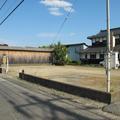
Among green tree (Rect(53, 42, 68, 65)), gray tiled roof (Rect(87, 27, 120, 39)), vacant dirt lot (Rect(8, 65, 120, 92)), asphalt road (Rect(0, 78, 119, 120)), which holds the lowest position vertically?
asphalt road (Rect(0, 78, 119, 120))

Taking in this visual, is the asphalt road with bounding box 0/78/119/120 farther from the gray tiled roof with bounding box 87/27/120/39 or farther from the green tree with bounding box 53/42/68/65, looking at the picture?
the green tree with bounding box 53/42/68/65

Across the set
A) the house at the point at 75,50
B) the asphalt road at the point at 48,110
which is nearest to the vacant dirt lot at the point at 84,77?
the asphalt road at the point at 48,110

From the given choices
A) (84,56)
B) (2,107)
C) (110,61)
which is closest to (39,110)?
(2,107)

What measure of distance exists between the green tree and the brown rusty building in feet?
5.72

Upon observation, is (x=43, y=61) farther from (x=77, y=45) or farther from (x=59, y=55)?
(x=77, y=45)

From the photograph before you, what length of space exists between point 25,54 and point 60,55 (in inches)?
272

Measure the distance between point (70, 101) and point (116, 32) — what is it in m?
47.0

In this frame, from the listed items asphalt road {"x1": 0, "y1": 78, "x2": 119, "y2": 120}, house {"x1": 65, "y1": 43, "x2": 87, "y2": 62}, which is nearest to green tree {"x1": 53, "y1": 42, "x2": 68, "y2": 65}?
house {"x1": 65, "y1": 43, "x2": 87, "y2": 62}

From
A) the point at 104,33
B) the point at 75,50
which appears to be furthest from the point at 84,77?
the point at 75,50

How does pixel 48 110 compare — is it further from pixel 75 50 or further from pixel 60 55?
pixel 75 50

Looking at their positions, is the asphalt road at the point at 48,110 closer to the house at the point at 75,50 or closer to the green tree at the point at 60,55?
the green tree at the point at 60,55

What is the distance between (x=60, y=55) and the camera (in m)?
62.2

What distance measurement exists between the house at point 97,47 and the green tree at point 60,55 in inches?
200

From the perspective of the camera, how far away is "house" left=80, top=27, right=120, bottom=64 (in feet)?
195
